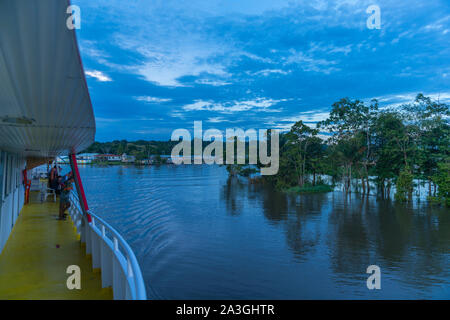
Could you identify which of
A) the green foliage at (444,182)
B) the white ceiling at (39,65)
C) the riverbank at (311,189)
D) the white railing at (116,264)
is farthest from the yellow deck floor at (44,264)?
the riverbank at (311,189)

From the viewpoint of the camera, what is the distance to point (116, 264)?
11.9 ft

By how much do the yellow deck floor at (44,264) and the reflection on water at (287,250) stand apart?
2.01 metres

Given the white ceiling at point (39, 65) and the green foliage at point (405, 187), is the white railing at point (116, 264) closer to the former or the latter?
the white ceiling at point (39, 65)

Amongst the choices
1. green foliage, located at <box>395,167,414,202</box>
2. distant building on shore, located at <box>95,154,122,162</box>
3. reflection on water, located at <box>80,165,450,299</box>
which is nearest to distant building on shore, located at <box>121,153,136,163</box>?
distant building on shore, located at <box>95,154,122,162</box>

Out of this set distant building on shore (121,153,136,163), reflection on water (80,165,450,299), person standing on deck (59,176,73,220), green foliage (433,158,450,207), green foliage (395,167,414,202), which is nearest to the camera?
reflection on water (80,165,450,299)

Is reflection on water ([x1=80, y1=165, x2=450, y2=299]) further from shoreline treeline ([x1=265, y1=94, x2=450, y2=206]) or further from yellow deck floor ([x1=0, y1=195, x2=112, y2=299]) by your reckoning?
shoreline treeline ([x1=265, y1=94, x2=450, y2=206])

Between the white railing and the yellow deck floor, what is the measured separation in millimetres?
257

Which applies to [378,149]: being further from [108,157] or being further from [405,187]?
[108,157]

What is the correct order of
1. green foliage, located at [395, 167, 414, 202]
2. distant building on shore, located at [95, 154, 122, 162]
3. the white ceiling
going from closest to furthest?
1. the white ceiling
2. green foliage, located at [395, 167, 414, 202]
3. distant building on shore, located at [95, 154, 122, 162]

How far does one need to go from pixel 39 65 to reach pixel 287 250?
30.8 ft

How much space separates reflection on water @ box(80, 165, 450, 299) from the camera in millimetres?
6883

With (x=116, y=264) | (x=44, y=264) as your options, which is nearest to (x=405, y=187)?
(x=116, y=264)

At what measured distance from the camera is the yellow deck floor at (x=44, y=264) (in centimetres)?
407
